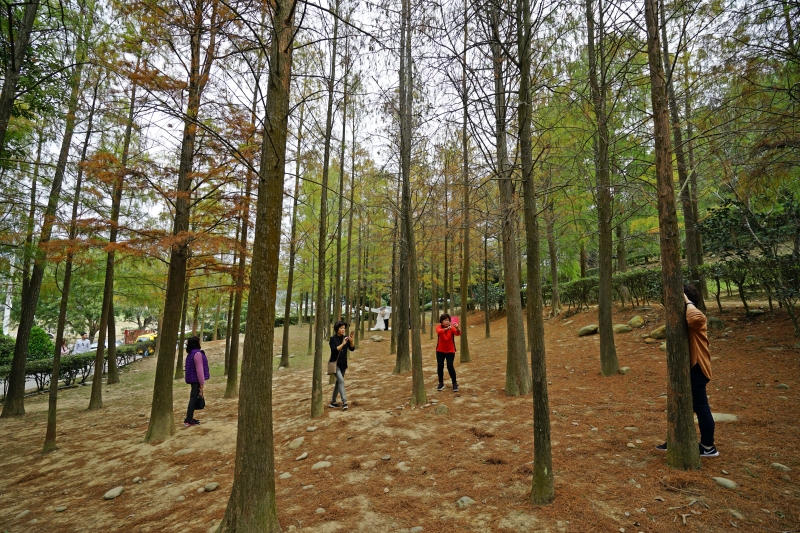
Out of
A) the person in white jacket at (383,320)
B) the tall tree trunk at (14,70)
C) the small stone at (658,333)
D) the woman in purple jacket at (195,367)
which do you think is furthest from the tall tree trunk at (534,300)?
the person in white jacket at (383,320)

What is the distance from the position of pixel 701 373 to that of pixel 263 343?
437cm

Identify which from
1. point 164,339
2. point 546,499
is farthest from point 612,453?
point 164,339

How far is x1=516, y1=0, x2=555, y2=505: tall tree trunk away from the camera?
300cm

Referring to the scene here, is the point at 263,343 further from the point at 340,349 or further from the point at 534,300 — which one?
the point at 340,349

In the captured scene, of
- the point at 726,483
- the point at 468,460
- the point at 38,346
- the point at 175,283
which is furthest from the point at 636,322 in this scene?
the point at 38,346

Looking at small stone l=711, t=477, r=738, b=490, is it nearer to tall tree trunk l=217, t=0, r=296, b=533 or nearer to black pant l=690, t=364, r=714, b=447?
black pant l=690, t=364, r=714, b=447

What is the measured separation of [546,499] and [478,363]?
25.2 feet

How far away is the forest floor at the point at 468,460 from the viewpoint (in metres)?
2.87

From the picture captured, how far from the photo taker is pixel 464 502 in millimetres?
3191

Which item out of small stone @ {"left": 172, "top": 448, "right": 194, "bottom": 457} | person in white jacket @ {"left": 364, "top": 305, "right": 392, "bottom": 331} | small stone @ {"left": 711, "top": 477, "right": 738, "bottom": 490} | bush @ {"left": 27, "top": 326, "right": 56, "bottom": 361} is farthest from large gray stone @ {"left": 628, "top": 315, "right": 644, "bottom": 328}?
bush @ {"left": 27, "top": 326, "right": 56, "bottom": 361}

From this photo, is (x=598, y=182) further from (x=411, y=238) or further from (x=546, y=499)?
(x=546, y=499)

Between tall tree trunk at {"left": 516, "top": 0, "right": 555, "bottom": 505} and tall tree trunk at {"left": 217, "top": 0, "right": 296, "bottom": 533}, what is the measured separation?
7.56 ft

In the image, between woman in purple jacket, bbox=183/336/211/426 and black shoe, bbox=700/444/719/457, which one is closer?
black shoe, bbox=700/444/719/457

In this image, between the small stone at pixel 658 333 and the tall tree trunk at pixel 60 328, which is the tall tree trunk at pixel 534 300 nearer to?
the tall tree trunk at pixel 60 328
